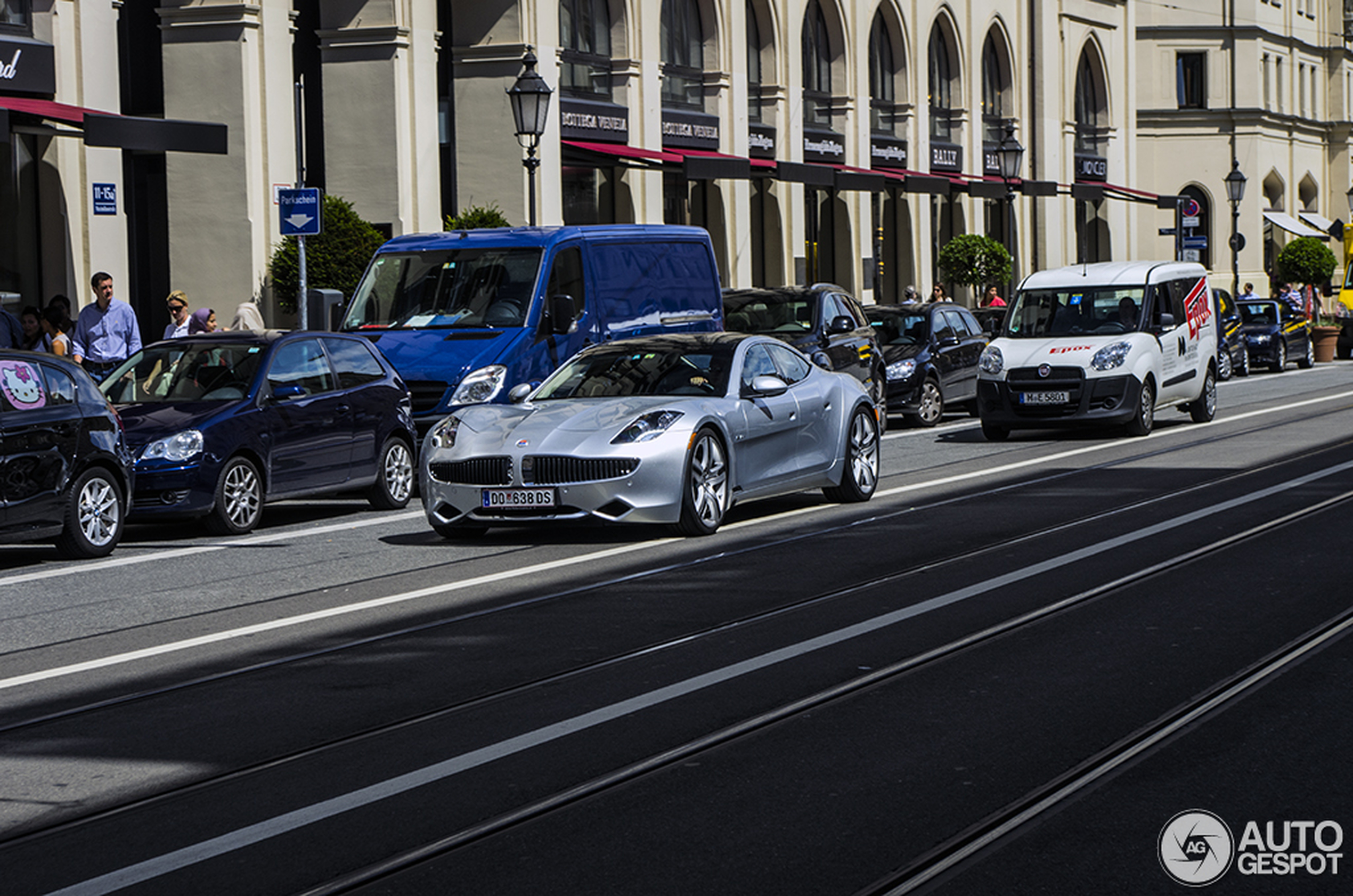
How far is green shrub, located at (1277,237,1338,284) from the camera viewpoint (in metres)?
69.4

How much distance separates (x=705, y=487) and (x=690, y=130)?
2734cm

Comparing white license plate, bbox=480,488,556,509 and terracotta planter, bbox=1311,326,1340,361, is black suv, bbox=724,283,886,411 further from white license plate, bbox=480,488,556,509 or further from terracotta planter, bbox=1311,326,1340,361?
terracotta planter, bbox=1311,326,1340,361

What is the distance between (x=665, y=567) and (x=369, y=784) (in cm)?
524

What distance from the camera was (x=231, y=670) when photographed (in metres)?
8.30

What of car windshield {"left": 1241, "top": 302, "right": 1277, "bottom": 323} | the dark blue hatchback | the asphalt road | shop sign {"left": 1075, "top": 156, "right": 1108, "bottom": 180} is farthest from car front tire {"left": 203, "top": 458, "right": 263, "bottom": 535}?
shop sign {"left": 1075, "top": 156, "right": 1108, "bottom": 180}

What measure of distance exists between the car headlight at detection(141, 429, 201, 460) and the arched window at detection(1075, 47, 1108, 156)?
5213cm

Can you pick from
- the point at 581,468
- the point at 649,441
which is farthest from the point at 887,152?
the point at 581,468

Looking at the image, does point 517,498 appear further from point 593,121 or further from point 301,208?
point 593,121

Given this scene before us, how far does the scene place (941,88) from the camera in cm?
5225

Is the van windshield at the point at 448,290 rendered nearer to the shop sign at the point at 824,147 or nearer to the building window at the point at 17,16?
the building window at the point at 17,16

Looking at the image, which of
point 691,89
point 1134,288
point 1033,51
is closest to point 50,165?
point 1134,288

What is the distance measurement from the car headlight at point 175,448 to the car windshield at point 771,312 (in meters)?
10.3

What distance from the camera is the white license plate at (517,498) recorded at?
12.4m

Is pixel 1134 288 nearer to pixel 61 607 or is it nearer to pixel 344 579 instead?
pixel 344 579
